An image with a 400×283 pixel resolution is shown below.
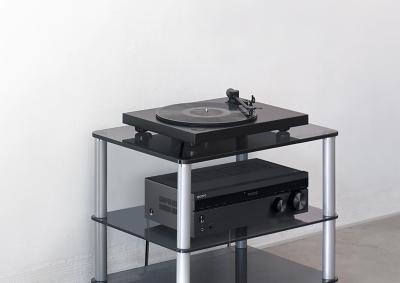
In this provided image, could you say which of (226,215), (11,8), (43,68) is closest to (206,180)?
(226,215)

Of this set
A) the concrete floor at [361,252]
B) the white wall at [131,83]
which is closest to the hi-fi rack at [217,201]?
the white wall at [131,83]

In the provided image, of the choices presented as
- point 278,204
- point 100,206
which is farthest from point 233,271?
point 100,206

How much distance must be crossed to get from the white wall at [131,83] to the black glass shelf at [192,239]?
135mm

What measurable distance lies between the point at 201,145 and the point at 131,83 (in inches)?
19.4

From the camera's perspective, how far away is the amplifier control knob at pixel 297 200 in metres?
2.51

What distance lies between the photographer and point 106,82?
2566mm

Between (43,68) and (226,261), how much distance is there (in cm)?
104

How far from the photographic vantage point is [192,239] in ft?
7.54

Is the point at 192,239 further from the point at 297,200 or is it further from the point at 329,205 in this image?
the point at 329,205

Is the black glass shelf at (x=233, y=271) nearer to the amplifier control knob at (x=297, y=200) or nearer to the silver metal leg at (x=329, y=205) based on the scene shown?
the silver metal leg at (x=329, y=205)

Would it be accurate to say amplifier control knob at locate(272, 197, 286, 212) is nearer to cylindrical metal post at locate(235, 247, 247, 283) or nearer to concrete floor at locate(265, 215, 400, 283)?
cylindrical metal post at locate(235, 247, 247, 283)

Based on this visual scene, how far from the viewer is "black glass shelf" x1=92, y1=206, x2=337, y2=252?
2.30 m

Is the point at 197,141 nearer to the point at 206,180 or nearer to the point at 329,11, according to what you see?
the point at 206,180

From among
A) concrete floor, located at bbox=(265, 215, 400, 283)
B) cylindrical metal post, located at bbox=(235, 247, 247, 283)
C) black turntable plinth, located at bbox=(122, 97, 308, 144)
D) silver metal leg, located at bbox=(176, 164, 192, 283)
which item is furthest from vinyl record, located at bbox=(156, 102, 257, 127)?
concrete floor, located at bbox=(265, 215, 400, 283)
